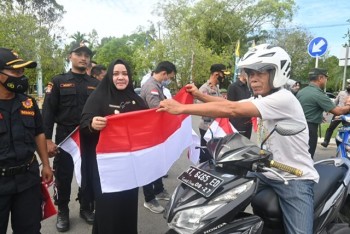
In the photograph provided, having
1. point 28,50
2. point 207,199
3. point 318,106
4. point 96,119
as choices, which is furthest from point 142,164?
point 28,50

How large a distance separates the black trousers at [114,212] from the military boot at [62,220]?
1.03m

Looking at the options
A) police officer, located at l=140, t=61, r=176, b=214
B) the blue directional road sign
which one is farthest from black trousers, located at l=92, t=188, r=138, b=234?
the blue directional road sign

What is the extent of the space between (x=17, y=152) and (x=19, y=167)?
130 millimetres

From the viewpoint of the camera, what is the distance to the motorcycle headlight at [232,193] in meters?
1.97

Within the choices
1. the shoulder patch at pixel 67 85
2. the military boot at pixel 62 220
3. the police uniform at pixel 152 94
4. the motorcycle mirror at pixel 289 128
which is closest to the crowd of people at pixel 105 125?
the motorcycle mirror at pixel 289 128

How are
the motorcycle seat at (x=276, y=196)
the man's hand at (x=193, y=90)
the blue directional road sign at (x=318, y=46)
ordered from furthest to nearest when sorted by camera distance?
the blue directional road sign at (x=318, y=46) → the man's hand at (x=193, y=90) → the motorcycle seat at (x=276, y=196)

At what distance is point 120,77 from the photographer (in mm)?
3117

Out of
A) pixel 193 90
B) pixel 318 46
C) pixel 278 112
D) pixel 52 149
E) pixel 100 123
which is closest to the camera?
pixel 278 112

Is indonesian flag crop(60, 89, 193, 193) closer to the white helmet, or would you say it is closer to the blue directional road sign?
the white helmet

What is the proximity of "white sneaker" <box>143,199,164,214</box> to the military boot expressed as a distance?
45.3 inches

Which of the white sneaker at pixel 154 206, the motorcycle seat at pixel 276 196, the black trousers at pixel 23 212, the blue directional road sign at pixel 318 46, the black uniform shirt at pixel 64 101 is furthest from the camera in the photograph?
the blue directional road sign at pixel 318 46

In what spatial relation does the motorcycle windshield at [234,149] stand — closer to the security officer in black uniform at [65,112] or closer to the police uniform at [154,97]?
the security officer in black uniform at [65,112]

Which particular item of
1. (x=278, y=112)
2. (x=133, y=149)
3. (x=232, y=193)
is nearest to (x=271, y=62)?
(x=278, y=112)

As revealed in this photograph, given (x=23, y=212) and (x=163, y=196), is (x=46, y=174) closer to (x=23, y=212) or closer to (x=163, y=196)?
(x=23, y=212)
